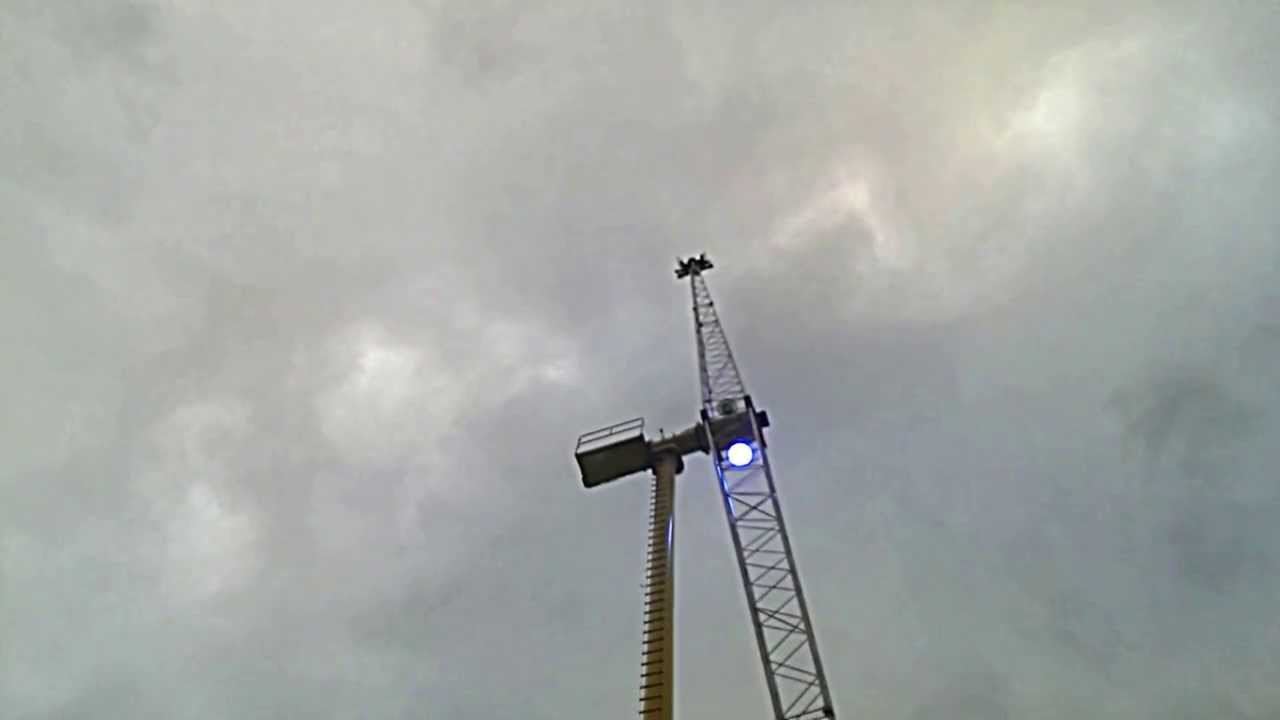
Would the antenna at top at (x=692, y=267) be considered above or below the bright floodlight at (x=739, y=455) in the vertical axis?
above

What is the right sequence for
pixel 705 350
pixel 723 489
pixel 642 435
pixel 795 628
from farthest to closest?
pixel 705 350 → pixel 642 435 → pixel 723 489 → pixel 795 628

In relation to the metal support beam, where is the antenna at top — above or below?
above

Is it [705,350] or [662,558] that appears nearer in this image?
[662,558]

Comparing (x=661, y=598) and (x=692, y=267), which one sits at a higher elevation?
(x=692, y=267)

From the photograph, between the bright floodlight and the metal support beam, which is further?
the bright floodlight

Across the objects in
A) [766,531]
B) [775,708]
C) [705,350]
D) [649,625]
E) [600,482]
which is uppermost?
[705,350]

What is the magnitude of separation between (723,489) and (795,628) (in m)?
6.85

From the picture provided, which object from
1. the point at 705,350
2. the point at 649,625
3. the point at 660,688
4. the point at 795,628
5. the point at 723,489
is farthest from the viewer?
the point at 705,350

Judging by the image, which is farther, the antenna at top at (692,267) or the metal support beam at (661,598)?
the antenna at top at (692,267)

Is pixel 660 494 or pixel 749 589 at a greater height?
pixel 660 494

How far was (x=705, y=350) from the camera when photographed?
4588 centimetres

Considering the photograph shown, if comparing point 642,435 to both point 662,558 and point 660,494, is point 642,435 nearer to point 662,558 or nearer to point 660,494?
point 660,494

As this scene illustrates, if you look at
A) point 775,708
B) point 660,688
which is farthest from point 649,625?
point 775,708

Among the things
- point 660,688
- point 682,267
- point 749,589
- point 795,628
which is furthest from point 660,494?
point 682,267
